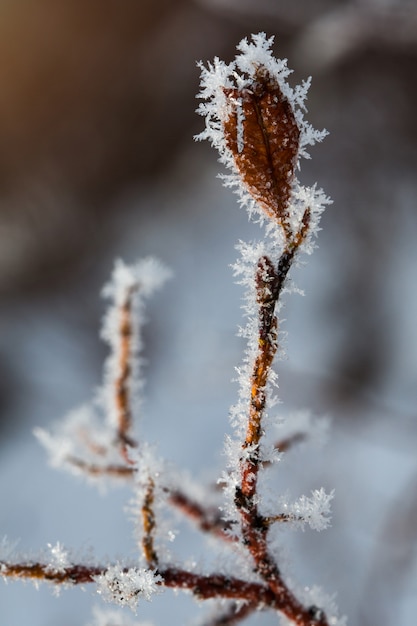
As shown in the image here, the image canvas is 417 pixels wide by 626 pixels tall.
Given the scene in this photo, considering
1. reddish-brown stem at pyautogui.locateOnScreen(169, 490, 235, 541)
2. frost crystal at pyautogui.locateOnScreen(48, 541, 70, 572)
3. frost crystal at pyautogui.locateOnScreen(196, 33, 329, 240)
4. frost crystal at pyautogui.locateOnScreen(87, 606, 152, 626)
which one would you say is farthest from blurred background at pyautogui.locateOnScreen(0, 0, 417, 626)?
frost crystal at pyautogui.locateOnScreen(196, 33, 329, 240)

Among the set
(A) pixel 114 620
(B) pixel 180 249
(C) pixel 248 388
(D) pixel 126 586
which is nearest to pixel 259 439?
(C) pixel 248 388

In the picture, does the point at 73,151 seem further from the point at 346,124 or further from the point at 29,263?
the point at 346,124

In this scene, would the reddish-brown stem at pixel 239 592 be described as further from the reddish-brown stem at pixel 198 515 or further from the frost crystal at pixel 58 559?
the reddish-brown stem at pixel 198 515

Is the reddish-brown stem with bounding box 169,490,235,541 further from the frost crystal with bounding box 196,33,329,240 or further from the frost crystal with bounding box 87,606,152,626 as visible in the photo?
the frost crystal with bounding box 196,33,329,240

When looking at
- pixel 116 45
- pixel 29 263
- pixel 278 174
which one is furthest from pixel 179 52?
pixel 278 174

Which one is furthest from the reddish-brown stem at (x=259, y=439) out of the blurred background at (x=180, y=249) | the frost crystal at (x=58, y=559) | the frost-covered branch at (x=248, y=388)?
the blurred background at (x=180, y=249)

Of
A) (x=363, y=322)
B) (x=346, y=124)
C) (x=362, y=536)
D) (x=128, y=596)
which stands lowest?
(x=128, y=596)
